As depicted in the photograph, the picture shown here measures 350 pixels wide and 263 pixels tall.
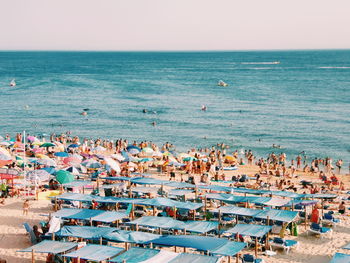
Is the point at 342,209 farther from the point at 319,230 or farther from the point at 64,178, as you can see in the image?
the point at 64,178

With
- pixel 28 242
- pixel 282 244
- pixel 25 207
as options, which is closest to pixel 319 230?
pixel 282 244

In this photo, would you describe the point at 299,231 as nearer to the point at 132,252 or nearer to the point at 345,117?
the point at 132,252

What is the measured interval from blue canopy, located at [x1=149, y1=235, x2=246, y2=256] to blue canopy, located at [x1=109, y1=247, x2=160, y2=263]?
88cm

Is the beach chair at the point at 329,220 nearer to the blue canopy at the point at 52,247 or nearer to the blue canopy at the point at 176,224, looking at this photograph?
the blue canopy at the point at 176,224

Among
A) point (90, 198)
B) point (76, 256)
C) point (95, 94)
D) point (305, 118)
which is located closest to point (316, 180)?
point (90, 198)

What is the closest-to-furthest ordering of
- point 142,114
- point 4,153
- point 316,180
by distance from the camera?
point 4,153 < point 316,180 < point 142,114

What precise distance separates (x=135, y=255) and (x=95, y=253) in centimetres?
138

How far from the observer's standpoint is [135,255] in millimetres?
15180

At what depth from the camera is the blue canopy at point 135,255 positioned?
14852 millimetres

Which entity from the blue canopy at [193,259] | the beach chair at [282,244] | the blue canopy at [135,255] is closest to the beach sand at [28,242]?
the beach chair at [282,244]

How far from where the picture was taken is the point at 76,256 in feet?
50.1

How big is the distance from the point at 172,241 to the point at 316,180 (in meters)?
19.5

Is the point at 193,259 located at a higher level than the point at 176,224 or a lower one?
higher

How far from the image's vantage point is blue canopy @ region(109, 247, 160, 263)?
1485 centimetres
